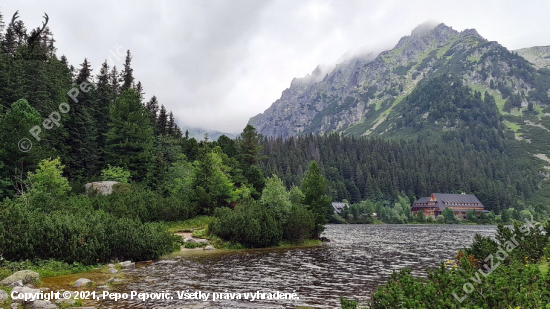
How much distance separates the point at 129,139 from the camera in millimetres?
64500

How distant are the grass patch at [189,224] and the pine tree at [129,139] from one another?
1934 centimetres

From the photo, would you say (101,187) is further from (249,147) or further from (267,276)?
(267,276)

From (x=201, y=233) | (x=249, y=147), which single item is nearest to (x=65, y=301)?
(x=201, y=233)

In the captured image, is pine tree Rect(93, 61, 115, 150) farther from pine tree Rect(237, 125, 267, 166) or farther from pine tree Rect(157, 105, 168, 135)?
pine tree Rect(237, 125, 267, 166)

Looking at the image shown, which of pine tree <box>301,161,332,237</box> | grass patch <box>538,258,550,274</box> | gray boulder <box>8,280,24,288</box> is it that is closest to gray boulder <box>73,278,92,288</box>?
gray boulder <box>8,280,24,288</box>

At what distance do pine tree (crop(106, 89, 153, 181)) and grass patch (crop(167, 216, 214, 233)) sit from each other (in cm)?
1934

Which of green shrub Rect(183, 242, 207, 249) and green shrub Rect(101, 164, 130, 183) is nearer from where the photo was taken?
green shrub Rect(183, 242, 207, 249)

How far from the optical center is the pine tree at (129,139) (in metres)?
61.7

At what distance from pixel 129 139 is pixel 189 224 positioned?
2703cm

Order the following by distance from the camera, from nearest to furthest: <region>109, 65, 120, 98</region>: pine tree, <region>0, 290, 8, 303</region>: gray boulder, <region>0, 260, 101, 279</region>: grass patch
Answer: <region>0, 290, 8, 303</region>: gray boulder < <region>0, 260, 101, 279</region>: grass patch < <region>109, 65, 120, 98</region>: pine tree

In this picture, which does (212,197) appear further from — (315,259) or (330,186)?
(330,186)

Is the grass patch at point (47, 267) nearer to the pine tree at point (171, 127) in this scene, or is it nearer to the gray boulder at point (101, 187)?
the gray boulder at point (101, 187)

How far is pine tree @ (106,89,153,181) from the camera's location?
61.7 metres

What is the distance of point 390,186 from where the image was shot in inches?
7741
